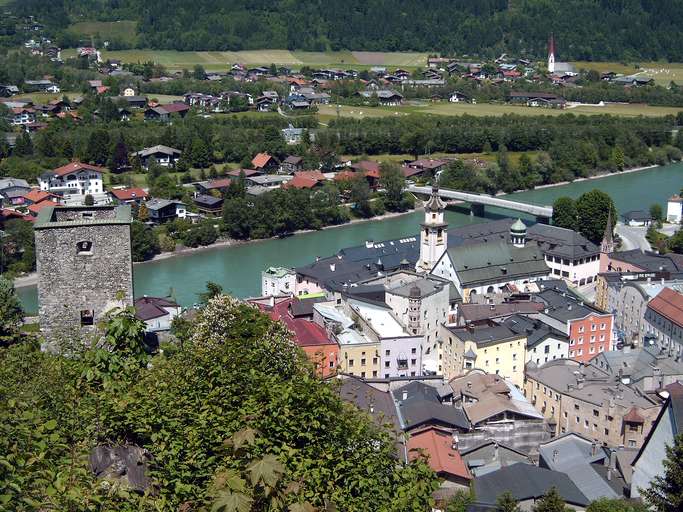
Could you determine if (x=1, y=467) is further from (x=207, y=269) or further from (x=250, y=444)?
(x=207, y=269)

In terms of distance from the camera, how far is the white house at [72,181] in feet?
68.7

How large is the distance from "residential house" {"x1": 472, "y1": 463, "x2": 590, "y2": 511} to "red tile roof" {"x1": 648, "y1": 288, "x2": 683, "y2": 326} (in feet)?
15.9

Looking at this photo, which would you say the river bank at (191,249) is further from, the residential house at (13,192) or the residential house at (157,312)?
the residential house at (157,312)

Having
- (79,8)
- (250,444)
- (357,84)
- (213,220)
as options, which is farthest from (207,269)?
(79,8)

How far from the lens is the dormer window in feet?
17.4

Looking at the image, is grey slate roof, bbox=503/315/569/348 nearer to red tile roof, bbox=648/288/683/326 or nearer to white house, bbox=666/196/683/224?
red tile roof, bbox=648/288/683/326

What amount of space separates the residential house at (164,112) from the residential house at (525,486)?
23.3 metres

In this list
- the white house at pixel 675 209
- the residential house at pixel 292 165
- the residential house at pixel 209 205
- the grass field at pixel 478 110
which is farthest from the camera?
the grass field at pixel 478 110

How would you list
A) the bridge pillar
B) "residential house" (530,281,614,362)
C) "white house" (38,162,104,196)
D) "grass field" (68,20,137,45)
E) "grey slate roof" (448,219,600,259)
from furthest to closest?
"grass field" (68,20,137,45) → the bridge pillar → "white house" (38,162,104,196) → "grey slate roof" (448,219,600,259) → "residential house" (530,281,614,362)

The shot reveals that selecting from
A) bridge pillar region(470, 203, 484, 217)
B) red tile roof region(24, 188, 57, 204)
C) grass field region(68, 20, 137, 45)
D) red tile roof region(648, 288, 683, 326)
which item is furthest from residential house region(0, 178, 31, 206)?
grass field region(68, 20, 137, 45)

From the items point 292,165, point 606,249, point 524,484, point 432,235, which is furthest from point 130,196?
point 524,484

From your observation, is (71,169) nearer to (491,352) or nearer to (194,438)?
(491,352)

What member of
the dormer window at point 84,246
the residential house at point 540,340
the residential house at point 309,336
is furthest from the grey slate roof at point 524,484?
the dormer window at point 84,246

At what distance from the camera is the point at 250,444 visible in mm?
2828
